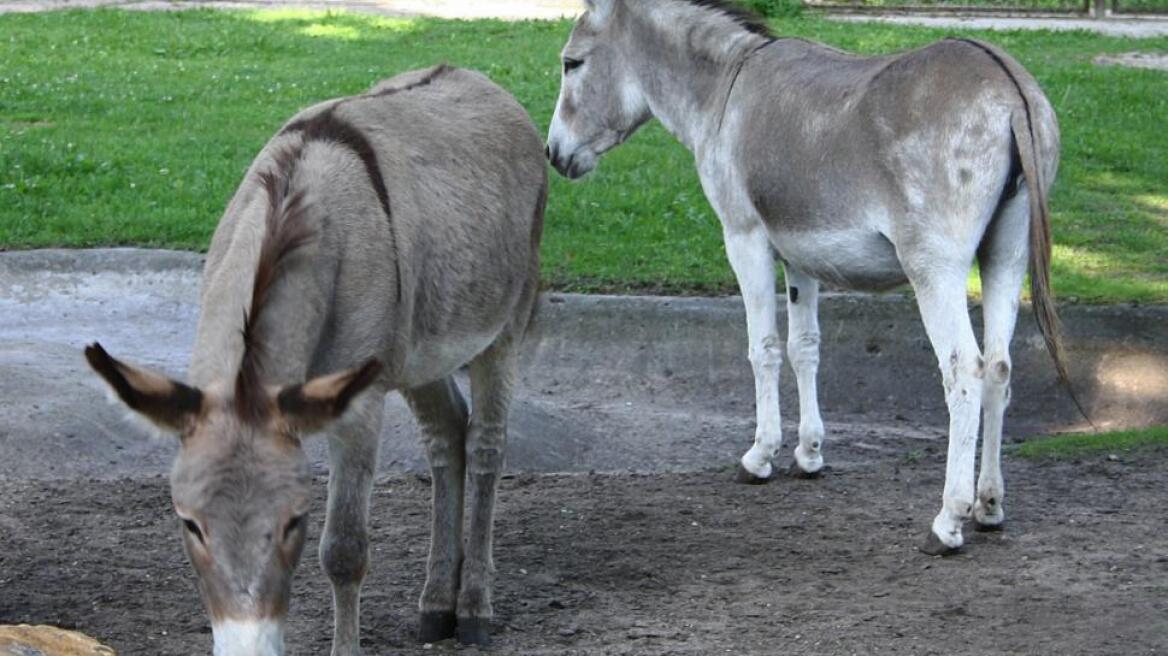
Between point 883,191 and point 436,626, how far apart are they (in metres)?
2.32

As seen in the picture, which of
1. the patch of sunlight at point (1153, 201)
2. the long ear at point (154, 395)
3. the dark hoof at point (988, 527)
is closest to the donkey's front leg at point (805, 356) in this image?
the dark hoof at point (988, 527)

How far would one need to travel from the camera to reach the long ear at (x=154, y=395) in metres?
3.77

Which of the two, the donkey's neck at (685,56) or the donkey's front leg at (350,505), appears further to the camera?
the donkey's neck at (685,56)

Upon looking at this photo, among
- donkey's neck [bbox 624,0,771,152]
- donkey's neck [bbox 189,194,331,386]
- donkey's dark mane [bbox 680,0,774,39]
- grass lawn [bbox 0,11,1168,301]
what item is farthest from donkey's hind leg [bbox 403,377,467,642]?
grass lawn [bbox 0,11,1168,301]

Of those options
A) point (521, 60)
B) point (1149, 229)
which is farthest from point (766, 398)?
point (521, 60)

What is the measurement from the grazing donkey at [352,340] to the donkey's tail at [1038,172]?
175 cm

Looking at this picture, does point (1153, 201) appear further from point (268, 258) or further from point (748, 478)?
point (268, 258)

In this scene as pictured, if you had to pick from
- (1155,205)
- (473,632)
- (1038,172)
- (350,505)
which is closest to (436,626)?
(473,632)

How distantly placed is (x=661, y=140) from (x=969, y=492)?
694 centimetres

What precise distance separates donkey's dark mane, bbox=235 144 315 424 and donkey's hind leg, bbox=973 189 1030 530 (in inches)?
112

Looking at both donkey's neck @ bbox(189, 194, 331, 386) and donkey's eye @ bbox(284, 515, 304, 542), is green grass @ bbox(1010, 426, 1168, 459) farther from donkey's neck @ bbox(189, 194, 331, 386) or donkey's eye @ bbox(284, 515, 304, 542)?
donkey's eye @ bbox(284, 515, 304, 542)

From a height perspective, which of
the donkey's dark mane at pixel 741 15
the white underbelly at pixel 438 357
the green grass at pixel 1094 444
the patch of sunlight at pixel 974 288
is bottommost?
the green grass at pixel 1094 444

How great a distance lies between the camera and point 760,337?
23.9 ft

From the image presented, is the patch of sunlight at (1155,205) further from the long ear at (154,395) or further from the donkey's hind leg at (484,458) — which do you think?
the long ear at (154,395)
